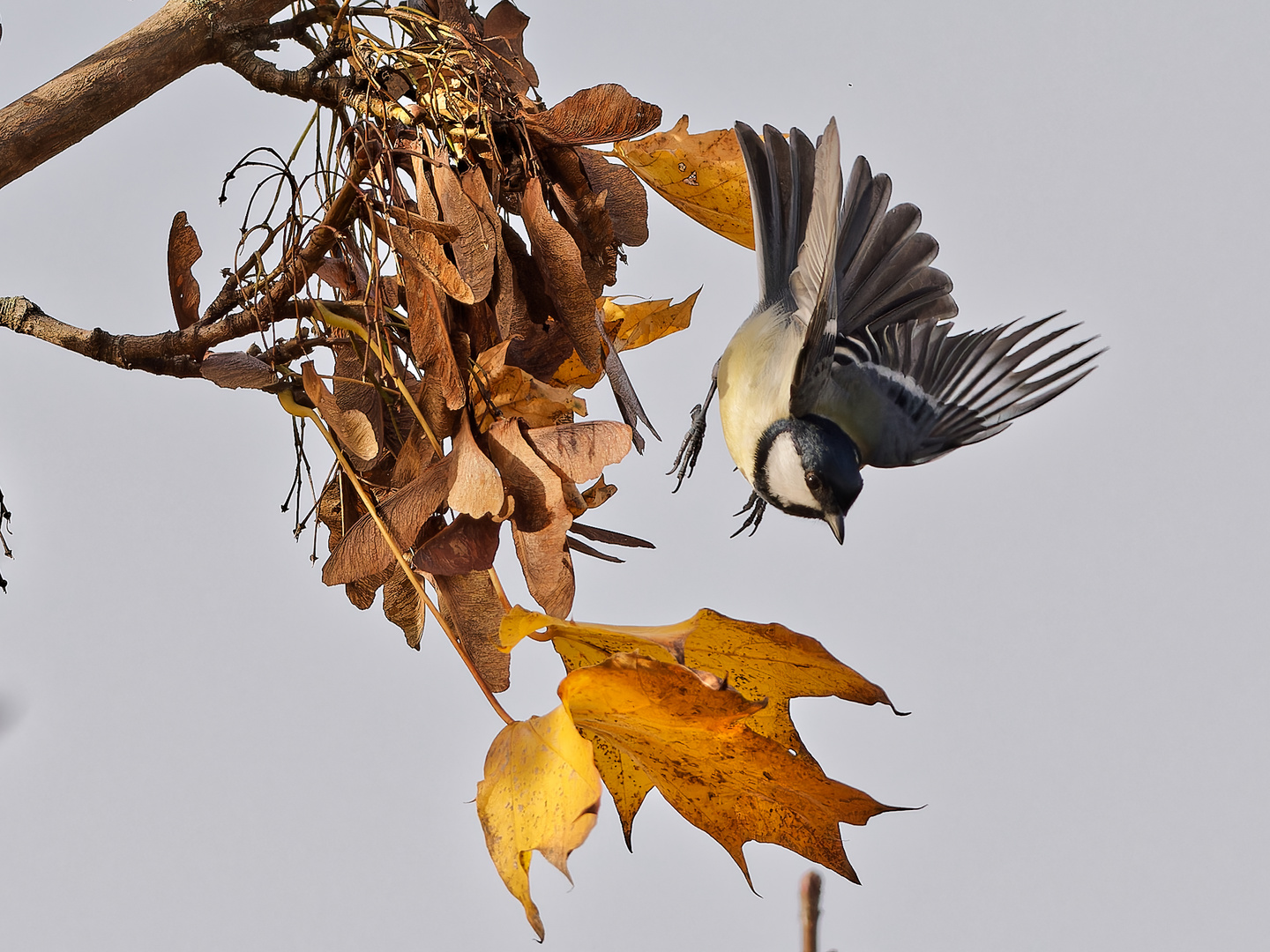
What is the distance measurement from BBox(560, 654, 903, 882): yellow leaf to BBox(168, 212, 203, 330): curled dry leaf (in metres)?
0.21

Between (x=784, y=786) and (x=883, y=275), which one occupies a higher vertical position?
(x=883, y=275)

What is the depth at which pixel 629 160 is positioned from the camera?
408 mm

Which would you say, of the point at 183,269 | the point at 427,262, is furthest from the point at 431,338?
the point at 183,269

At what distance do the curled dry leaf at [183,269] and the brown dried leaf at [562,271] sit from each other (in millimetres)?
129

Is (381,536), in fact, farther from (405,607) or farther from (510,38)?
(510,38)

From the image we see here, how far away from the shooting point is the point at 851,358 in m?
0.47

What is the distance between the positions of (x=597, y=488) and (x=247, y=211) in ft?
0.56

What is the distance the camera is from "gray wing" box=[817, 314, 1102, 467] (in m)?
0.41

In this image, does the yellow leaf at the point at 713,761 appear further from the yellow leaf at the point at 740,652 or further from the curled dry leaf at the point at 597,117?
the curled dry leaf at the point at 597,117

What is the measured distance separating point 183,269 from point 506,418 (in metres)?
0.15

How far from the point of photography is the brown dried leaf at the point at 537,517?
0.33m

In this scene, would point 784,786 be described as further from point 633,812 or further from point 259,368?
point 259,368

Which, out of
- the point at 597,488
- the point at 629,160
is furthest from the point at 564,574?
the point at 629,160

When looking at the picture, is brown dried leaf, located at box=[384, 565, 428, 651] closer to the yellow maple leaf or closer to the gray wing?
the yellow maple leaf
